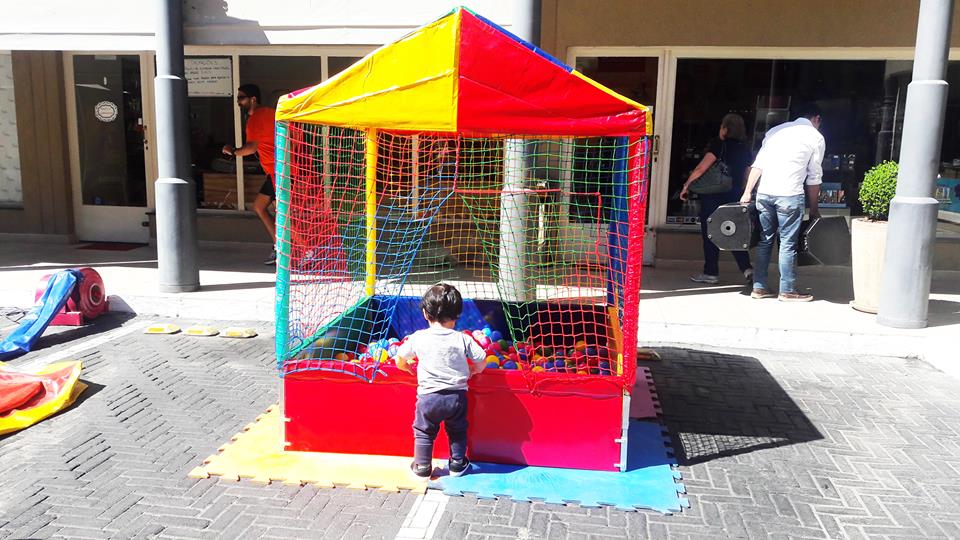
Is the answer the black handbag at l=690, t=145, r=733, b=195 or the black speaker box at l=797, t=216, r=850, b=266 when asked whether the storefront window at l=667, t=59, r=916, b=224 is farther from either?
the black speaker box at l=797, t=216, r=850, b=266

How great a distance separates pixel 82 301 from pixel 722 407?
18.1 feet

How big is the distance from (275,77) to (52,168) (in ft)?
11.1

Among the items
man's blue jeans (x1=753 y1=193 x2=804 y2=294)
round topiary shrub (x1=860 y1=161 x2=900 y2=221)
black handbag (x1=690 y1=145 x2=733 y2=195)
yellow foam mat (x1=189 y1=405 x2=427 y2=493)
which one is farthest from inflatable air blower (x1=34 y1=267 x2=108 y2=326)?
round topiary shrub (x1=860 y1=161 x2=900 y2=221)

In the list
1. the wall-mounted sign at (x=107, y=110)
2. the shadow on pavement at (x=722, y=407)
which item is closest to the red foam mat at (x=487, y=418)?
the shadow on pavement at (x=722, y=407)

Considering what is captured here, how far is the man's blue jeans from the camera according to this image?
734cm

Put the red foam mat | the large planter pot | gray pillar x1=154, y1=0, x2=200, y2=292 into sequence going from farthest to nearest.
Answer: gray pillar x1=154, y1=0, x2=200, y2=292, the large planter pot, the red foam mat

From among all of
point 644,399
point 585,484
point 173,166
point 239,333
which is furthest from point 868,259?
point 173,166

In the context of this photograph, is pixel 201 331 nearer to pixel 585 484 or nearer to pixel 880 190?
pixel 585 484

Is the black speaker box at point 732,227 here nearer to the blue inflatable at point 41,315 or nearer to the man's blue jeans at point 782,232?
the man's blue jeans at point 782,232

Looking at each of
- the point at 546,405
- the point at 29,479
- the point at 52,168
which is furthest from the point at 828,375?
the point at 52,168

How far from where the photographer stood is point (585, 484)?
3.92 metres

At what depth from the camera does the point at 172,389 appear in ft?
17.0

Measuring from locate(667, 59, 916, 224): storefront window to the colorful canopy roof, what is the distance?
570 cm

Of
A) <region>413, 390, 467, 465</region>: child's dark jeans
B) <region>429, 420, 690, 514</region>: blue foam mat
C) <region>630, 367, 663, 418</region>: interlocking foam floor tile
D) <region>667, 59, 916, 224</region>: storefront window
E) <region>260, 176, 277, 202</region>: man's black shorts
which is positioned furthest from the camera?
<region>667, 59, 916, 224</region>: storefront window
